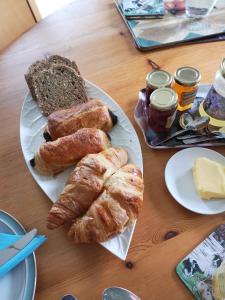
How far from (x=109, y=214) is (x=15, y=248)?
22 centimetres

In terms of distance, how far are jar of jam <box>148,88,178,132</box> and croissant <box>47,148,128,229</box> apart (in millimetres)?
186

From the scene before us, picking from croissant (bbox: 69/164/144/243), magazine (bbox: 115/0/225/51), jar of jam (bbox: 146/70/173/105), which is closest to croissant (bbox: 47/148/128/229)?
croissant (bbox: 69/164/144/243)

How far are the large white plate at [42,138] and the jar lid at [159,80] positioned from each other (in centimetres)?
14

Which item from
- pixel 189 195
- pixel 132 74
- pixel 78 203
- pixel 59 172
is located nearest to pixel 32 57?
pixel 132 74

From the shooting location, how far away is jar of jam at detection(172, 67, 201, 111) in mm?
769

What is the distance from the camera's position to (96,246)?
2.27ft

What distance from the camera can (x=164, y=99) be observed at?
739 mm

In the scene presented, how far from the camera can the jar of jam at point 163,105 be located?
73cm

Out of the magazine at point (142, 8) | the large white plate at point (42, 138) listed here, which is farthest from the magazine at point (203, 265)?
the magazine at point (142, 8)

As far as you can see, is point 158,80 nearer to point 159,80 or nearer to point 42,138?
point 159,80

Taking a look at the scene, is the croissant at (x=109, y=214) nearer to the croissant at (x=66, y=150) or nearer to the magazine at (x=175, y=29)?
the croissant at (x=66, y=150)

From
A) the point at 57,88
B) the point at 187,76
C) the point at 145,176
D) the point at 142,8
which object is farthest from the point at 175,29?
the point at 145,176

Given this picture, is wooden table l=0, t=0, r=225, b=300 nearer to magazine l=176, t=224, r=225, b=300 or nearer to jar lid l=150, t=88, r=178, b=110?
magazine l=176, t=224, r=225, b=300

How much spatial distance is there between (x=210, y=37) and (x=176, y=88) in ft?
1.40
